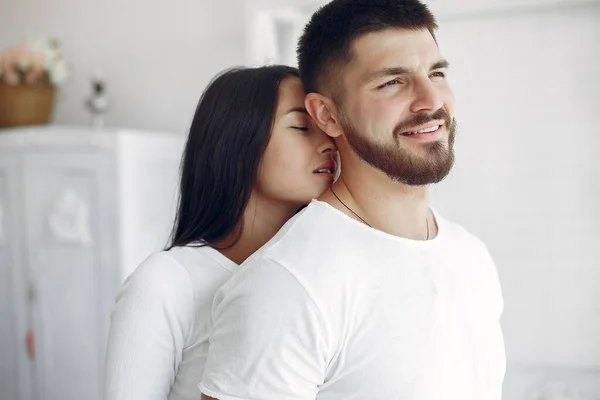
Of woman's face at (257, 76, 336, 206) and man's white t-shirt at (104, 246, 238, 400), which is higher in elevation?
woman's face at (257, 76, 336, 206)

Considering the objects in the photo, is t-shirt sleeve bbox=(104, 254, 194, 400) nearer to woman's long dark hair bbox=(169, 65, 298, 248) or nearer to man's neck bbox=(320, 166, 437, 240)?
woman's long dark hair bbox=(169, 65, 298, 248)

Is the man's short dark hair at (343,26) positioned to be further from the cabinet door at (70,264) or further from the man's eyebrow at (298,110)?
the cabinet door at (70,264)

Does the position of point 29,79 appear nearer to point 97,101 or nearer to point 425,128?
point 97,101

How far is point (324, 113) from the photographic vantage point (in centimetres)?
130

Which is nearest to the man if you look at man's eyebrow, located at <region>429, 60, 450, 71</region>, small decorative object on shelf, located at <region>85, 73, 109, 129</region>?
man's eyebrow, located at <region>429, 60, 450, 71</region>

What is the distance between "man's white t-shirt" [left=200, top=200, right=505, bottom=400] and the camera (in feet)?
3.53

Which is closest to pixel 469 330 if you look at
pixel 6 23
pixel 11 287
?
pixel 11 287

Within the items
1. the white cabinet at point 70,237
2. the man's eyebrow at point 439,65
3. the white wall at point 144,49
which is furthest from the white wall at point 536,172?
the man's eyebrow at point 439,65

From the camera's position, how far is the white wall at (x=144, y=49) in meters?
3.22

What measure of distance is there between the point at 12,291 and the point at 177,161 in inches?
38.6

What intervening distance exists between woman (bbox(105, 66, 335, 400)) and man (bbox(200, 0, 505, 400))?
0.13 m

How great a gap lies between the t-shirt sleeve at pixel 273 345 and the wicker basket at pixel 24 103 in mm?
2501

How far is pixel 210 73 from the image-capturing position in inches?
127

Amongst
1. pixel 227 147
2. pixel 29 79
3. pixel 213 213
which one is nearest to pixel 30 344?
pixel 29 79
